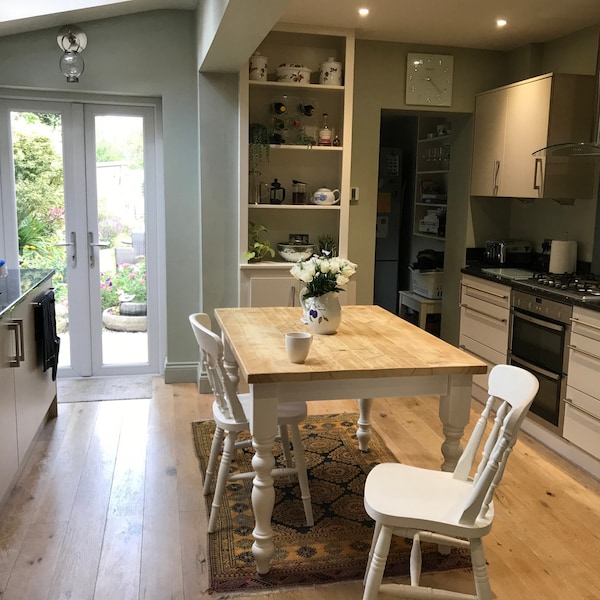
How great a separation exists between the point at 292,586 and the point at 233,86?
3.19 metres

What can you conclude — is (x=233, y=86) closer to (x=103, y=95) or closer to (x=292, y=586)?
(x=103, y=95)

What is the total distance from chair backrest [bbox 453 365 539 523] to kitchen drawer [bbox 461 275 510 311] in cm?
213

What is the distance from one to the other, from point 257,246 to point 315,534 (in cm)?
224

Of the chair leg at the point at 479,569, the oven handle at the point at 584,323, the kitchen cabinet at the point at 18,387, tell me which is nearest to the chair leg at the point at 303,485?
the chair leg at the point at 479,569

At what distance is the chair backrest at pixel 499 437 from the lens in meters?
1.81

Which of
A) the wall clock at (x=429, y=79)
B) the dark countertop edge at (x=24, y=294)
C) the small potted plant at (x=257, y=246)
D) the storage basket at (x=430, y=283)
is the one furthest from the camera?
the storage basket at (x=430, y=283)

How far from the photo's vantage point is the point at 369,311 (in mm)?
3357

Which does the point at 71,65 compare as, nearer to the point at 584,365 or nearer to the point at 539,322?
the point at 539,322

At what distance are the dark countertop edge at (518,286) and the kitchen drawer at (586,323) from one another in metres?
0.03

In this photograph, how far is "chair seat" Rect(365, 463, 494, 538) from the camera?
189 cm

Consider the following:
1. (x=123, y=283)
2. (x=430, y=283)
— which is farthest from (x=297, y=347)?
(x=430, y=283)

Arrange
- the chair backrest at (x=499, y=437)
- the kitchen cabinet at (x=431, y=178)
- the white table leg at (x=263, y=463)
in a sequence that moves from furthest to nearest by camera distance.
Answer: the kitchen cabinet at (x=431, y=178), the white table leg at (x=263, y=463), the chair backrest at (x=499, y=437)

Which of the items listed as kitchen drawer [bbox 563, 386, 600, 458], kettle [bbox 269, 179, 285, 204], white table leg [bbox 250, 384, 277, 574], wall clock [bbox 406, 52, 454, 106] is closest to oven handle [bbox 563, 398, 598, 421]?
kitchen drawer [bbox 563, 386, 600, 458]

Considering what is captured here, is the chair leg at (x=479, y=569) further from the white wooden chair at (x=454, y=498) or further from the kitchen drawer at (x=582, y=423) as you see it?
the kitchen drawer at (x=582, y=423)
